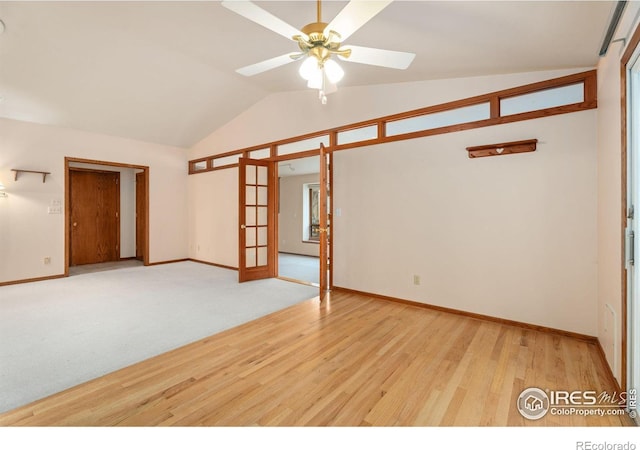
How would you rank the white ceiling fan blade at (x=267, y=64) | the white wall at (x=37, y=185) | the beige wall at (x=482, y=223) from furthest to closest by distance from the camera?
the white wall at (x=37, y=185) → the beige wall at (x=482, y=223) → the white ceiling fan blade at (x=267, y=64)

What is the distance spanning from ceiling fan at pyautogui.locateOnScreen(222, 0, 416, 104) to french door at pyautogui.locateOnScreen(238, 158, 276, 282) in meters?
2.83

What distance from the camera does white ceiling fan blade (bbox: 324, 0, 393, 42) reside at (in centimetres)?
155

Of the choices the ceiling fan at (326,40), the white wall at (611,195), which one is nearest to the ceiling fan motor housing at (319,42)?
the ceiling fan at (326,40)

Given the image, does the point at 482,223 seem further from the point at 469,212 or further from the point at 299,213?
the point at 299,213

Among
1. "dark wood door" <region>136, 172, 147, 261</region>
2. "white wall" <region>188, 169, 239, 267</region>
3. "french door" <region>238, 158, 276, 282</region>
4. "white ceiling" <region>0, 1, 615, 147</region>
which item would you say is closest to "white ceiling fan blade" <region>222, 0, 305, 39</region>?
"white ceiling" <region>0, 1, 615, 147</region>

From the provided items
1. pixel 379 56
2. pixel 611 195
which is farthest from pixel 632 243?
pixel 379 56

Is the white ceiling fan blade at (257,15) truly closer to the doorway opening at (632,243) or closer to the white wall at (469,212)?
the doorway opening at (632,243)

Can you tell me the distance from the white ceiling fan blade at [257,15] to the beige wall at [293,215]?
6436mm

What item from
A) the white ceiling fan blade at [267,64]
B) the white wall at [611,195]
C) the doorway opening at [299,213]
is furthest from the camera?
the doorway opening at [299,213]

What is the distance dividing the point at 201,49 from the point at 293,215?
5622mm

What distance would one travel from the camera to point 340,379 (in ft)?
6.70

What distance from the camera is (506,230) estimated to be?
9.96ft

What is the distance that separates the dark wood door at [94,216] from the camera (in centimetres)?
634
